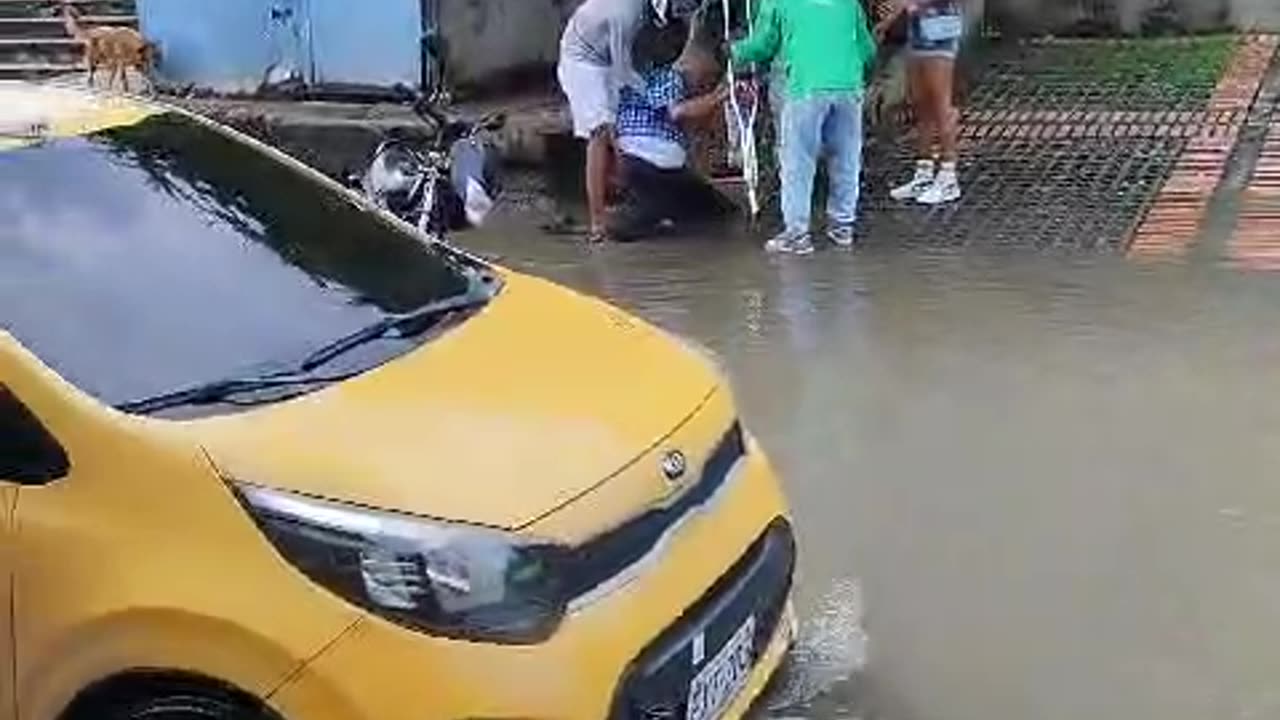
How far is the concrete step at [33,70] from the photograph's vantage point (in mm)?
14281

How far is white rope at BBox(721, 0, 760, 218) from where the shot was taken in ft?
35.1

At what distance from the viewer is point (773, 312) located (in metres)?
9.23

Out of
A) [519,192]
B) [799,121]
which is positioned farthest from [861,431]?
[519,192]

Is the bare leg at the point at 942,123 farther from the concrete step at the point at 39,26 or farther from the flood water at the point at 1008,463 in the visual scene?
the concrete step at the point at 39,26

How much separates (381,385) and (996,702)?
1.85m

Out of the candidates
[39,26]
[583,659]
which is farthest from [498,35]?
[583,659]

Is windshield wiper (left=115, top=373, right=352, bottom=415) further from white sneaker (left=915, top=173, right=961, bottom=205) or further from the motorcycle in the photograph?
white sneaker (left=915, top=173, right=961, bottom=205)

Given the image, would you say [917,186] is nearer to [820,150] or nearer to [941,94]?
[941,94]

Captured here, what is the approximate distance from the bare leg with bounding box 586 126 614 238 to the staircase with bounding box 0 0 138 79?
4.70m

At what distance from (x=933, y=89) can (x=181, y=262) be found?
6652 millimetres

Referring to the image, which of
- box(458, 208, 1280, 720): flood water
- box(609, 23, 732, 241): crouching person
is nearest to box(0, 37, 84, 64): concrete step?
box(609, 23, 732, 241): crouching person

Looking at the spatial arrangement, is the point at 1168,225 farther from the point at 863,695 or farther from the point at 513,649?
the point at 513,649

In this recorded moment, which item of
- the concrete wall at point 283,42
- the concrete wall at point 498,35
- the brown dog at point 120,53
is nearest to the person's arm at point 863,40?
the concrete wall at point 498,35

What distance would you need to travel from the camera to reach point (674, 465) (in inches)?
177
